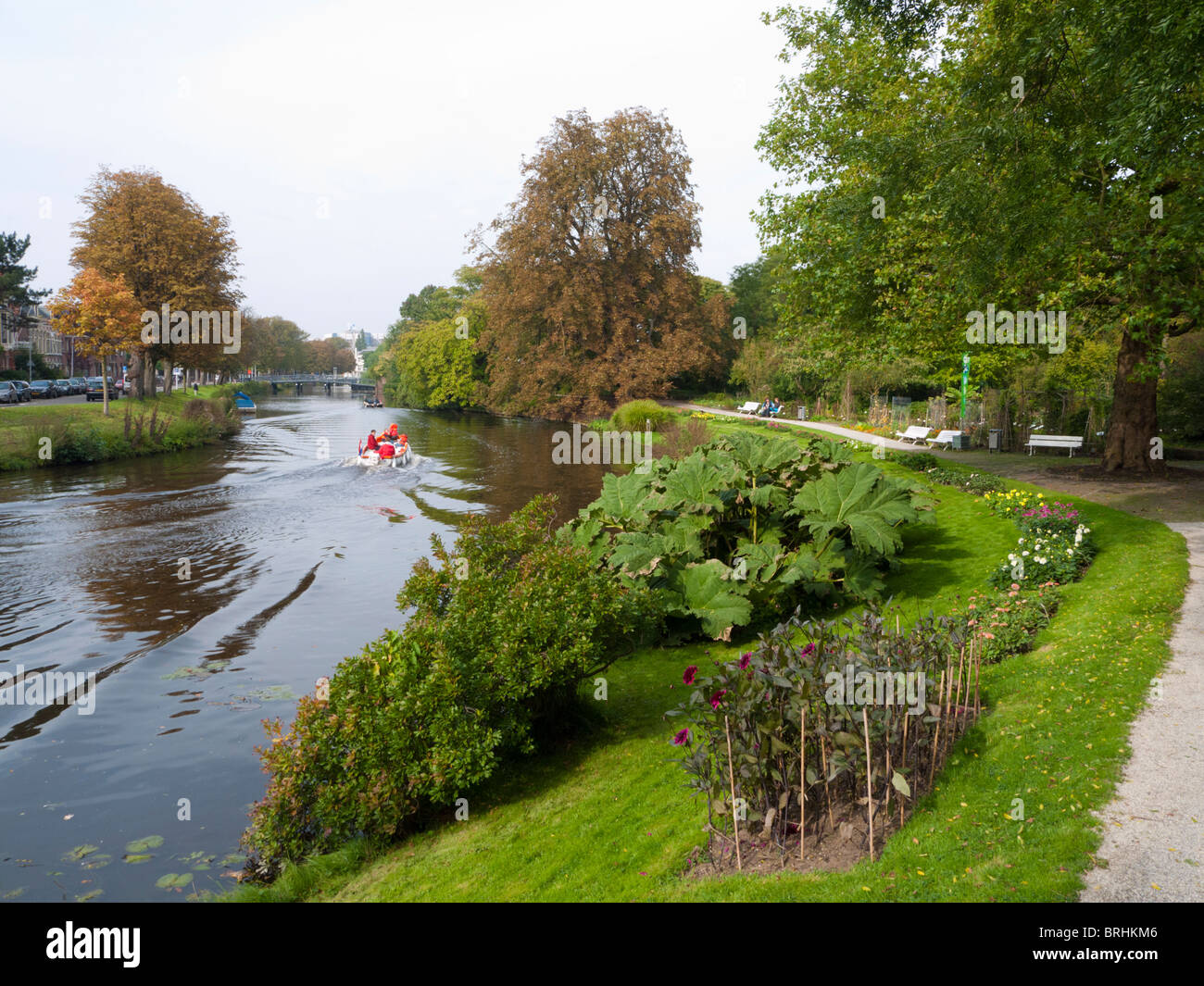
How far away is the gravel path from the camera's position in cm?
439

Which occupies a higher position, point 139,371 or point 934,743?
point 139,371

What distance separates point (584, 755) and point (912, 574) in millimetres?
6722

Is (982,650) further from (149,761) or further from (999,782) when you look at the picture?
(149,761)

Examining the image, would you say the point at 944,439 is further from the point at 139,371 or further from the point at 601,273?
the point at 139,371

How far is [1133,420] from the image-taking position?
60.4ft

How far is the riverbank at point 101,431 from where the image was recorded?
31.5 metres

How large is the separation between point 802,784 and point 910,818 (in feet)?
2.85

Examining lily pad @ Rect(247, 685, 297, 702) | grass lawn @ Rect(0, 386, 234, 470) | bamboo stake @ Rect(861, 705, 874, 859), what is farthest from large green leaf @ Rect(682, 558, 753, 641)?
grass lawn @ Rect(0, 386, 234, 470)

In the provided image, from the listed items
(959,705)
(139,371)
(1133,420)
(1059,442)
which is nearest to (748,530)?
(959,705)

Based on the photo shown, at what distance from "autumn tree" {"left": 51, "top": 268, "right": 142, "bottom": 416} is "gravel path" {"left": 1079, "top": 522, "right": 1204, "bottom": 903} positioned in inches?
1714

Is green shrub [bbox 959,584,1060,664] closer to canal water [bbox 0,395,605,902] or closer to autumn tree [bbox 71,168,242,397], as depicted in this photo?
canal water [bbox 0,395,605,902]

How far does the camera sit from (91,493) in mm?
26359
